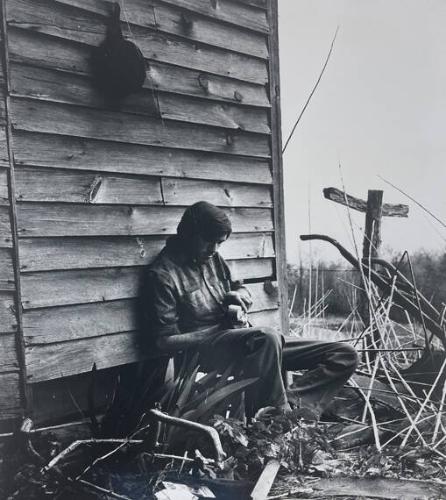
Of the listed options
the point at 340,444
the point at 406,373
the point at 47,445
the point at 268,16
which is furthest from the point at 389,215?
the point at 47,445

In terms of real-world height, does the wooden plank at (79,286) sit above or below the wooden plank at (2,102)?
below

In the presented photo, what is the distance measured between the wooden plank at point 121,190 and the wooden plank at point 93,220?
5 cm

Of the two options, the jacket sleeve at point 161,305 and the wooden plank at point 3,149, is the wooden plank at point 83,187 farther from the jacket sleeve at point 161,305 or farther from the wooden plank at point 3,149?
the jacket sleeve at point 161,305

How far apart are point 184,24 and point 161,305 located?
204 centimetres

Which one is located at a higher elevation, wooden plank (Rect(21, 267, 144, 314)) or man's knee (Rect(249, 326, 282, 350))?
wooden plank (Rect(21, 267, 144, 314))

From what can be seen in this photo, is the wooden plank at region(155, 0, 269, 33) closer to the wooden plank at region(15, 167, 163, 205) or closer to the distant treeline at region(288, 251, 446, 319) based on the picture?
the wooden plank at region(15, 167, 163, 205)

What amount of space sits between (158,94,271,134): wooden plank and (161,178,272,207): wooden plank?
1.50 ft

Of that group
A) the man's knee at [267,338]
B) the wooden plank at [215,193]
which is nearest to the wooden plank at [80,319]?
the wooden plank at [215,193]

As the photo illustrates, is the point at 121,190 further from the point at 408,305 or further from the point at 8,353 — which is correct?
the point at 408,305

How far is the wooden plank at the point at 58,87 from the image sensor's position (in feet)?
10.2

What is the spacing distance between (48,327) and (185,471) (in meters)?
1.14

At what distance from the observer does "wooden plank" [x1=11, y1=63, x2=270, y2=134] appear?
3143 millimetres

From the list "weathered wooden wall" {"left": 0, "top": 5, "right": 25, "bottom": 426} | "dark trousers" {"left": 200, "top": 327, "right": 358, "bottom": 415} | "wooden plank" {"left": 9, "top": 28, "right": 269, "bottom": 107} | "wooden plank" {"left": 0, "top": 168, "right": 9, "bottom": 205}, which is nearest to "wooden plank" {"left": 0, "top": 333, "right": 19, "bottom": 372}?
"weathered wooden wall" {"left": 0, "top": 5, "right": 25, "bottom": 426}

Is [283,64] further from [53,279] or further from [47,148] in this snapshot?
[53,279]
